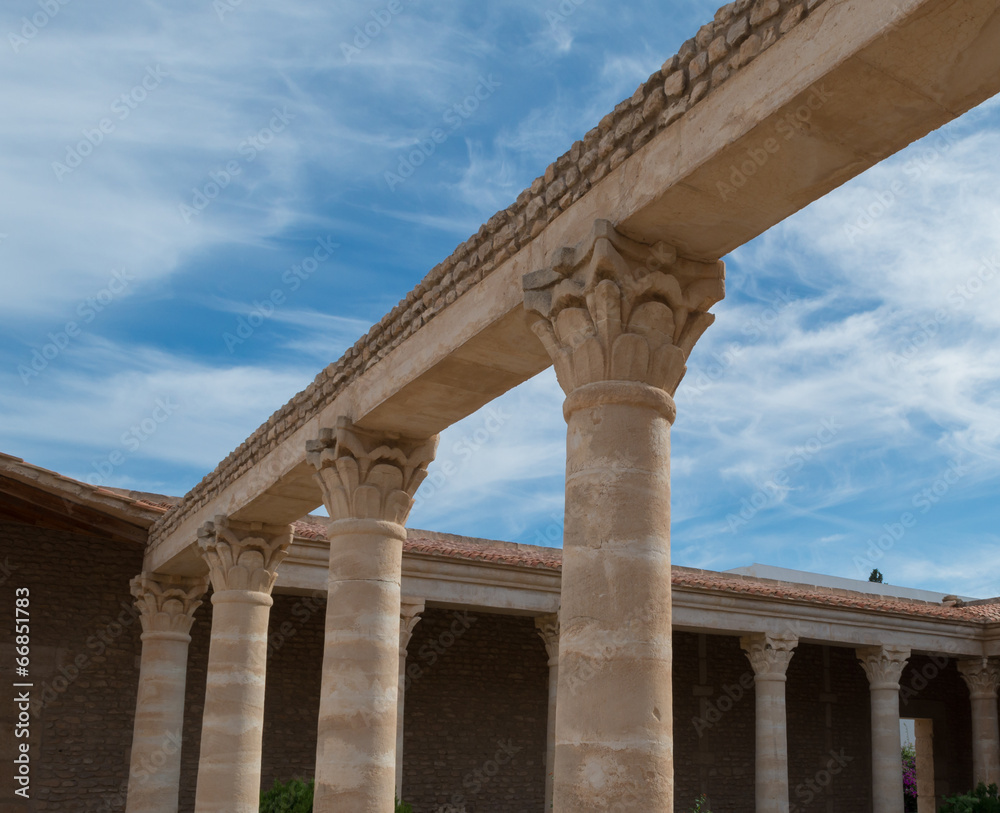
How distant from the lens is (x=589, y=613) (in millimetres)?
4488

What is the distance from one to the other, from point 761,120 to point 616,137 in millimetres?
1040

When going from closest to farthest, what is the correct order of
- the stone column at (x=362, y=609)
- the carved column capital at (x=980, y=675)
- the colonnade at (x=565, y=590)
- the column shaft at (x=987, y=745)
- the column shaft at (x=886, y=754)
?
the colonnade at (x=565, y=590) < the stone column at (x=362, y=609) < the column shaft at (x=886, y=754) < the column shaft at (x=987, y=745) < the carved column capital at (x=980, y=675)

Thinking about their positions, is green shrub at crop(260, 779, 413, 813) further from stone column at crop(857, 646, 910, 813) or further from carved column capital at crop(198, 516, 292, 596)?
stone column at crop(857, 646, 910, 813)

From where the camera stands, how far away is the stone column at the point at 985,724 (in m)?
18.2

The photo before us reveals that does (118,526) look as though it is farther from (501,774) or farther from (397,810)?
(501,774)

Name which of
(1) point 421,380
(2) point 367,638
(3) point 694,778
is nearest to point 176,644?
(2) point 367,638

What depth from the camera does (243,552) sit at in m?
10.0

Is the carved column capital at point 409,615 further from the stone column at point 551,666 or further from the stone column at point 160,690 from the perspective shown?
the stone column at point 160,690

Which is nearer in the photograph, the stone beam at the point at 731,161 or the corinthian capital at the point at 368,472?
the stone beam at the point at 731,161

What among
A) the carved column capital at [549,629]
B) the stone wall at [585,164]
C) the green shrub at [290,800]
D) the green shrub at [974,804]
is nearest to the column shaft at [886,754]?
the green shrub at [974,804]

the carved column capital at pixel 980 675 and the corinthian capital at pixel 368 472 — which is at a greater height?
the corinthian capital at pixel 368 472

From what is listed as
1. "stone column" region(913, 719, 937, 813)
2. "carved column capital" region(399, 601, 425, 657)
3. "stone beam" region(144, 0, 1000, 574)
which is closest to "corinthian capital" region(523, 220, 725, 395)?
"stone beam" region(144, 0, 1000, 574)

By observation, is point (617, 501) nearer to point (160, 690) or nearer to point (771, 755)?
point (160, 690)

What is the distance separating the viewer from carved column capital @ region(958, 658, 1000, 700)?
18.7 m
